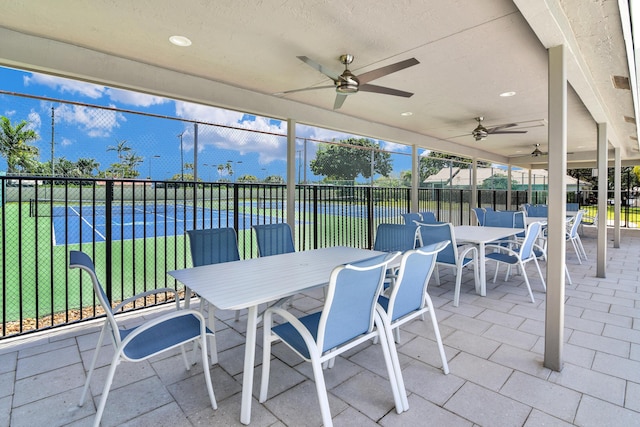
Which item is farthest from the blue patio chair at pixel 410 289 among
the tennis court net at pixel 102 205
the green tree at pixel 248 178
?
the green tree at pixel 248 178

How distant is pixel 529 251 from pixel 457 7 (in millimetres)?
2723

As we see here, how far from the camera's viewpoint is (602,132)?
14.3ft

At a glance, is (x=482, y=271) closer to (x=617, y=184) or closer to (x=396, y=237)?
(x=396, y=237)

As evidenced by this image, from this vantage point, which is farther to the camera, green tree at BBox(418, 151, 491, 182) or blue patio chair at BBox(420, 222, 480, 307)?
green tree at BBox(418, 151, 491, 182)

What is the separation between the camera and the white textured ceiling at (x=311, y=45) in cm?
213

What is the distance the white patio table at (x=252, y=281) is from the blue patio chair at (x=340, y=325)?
0.41 feet

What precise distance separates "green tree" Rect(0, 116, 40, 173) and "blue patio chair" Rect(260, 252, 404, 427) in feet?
9.87

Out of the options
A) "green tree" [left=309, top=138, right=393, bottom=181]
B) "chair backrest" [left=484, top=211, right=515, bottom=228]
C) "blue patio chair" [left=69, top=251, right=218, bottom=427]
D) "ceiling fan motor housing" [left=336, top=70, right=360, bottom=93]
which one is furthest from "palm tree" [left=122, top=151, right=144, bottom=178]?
"chair backrest" [left=484, top=211, right=515, bottom=228]

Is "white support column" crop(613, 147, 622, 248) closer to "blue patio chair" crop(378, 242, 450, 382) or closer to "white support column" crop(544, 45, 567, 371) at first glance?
"white support column" crop(544, 45, 567, 371)

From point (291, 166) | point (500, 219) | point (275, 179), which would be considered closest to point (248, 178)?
Result: point (275, 179)

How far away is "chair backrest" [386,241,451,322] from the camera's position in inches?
68.6

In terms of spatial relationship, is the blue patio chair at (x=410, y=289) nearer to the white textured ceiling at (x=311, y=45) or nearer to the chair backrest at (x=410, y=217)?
the white textured ceiling at (x=311, y=45)

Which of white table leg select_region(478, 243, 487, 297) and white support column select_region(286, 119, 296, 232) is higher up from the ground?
white support column select_region(286, 119, 296, 232)

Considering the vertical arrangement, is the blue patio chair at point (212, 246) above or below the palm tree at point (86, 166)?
below
